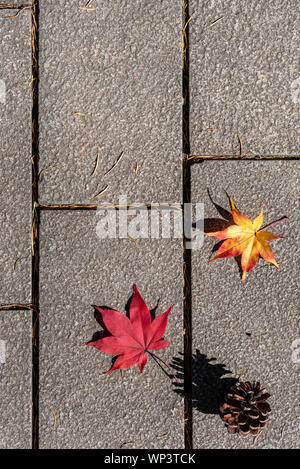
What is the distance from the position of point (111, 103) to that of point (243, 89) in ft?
1.80

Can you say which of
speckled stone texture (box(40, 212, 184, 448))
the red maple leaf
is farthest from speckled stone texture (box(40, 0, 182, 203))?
the red maple leaf

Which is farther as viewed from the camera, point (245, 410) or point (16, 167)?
point (16, 167)

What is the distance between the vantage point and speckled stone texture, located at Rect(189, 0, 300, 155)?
160cm

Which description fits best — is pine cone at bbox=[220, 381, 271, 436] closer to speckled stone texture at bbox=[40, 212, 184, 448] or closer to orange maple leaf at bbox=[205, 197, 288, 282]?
speckled stone texture at bbox=[40, 212, 184, 448]

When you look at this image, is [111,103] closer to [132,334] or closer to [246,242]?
[246,242]

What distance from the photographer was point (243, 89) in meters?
1.61

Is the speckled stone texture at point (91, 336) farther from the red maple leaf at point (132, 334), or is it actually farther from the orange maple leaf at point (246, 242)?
the orange maple leaf at point (246, 242)

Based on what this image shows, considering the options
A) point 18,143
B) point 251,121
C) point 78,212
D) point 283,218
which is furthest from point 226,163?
point 18,143

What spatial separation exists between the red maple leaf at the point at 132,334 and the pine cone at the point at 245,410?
1.09 feet

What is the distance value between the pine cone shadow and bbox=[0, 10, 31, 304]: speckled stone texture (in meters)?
0.71

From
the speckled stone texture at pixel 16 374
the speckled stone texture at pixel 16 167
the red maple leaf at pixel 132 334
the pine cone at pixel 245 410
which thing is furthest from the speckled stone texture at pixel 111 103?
the pine cone at pixel 245 410

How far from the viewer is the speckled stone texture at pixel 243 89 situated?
160 centimetres

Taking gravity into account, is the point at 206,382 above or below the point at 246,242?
below

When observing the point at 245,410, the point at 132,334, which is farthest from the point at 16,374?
the point at 245,410
